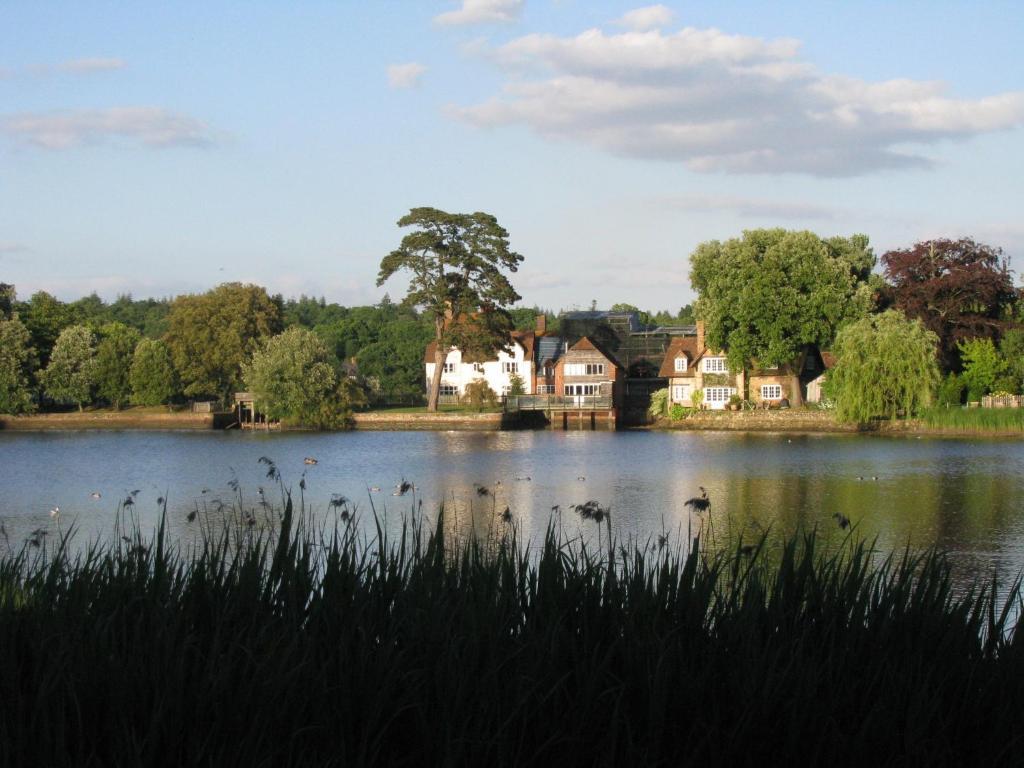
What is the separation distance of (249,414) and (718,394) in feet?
91.0

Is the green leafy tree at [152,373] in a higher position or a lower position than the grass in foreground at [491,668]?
higher

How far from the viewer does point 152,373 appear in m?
70.8

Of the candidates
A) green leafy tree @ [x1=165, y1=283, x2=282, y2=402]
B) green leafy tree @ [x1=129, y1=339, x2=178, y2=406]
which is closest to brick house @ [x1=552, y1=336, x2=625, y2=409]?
green leafy tree @ [x1=165, y1=283, x2=282, y2=402]

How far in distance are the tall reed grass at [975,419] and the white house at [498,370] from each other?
31955 millimetres

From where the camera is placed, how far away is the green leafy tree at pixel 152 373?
70.7m

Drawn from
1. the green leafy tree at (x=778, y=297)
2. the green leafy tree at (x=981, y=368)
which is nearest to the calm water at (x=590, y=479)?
the green leafy tree at (x=778, y=297)

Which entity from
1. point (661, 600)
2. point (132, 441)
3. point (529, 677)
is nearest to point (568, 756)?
point (529, 677)

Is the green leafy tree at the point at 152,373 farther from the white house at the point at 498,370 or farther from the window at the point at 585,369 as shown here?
the window at the point at 585,369

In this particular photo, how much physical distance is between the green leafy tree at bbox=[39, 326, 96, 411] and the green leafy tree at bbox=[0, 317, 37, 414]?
1138mm

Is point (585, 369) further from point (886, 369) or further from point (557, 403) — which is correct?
point (886, 369)

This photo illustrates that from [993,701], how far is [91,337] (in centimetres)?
7351

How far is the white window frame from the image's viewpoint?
68312 mm

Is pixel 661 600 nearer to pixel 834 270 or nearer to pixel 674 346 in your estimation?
pixel 834 270

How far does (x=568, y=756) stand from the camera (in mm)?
5195
